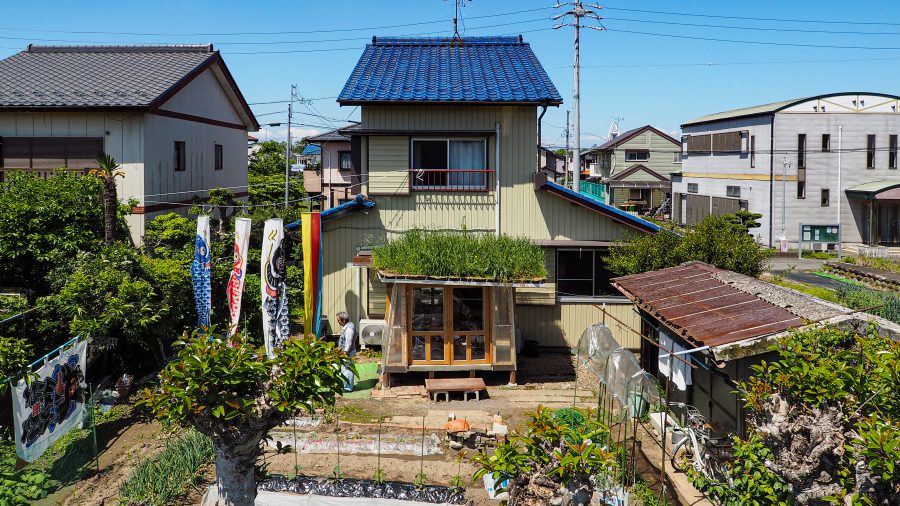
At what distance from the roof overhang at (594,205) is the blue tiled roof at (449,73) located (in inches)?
72.8

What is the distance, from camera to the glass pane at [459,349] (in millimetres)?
15156

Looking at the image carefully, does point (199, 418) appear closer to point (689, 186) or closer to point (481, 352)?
point (481, 352)

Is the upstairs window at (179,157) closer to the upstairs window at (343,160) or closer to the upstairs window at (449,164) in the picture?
the upstairs window at (449,164)

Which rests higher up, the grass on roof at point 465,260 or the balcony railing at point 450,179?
the balcony railing at point 450,179

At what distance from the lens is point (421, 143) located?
1773 cm

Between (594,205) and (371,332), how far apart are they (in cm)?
591

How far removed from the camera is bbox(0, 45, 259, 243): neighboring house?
18891 millimetres

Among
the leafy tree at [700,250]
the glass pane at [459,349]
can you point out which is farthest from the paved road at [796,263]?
the glass pane at [459,349]

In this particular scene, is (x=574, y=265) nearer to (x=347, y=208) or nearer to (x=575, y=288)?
(x=575, y=288)

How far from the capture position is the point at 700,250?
595 inches

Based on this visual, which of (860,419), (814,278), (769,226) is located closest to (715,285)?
(860,419)

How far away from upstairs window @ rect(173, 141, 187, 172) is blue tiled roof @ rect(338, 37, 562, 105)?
5.79 m

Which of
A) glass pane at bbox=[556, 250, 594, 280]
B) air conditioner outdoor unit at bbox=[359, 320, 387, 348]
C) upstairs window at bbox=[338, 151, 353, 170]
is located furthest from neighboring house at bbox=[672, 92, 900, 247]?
air conditioner outdoor unit at bbox=[359, 320, 387, 348]

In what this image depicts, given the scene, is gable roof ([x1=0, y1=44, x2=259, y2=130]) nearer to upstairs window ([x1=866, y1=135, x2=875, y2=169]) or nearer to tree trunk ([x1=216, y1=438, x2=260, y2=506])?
tree trunk ([x1=216, y1=438, x2=260, y2=506])
